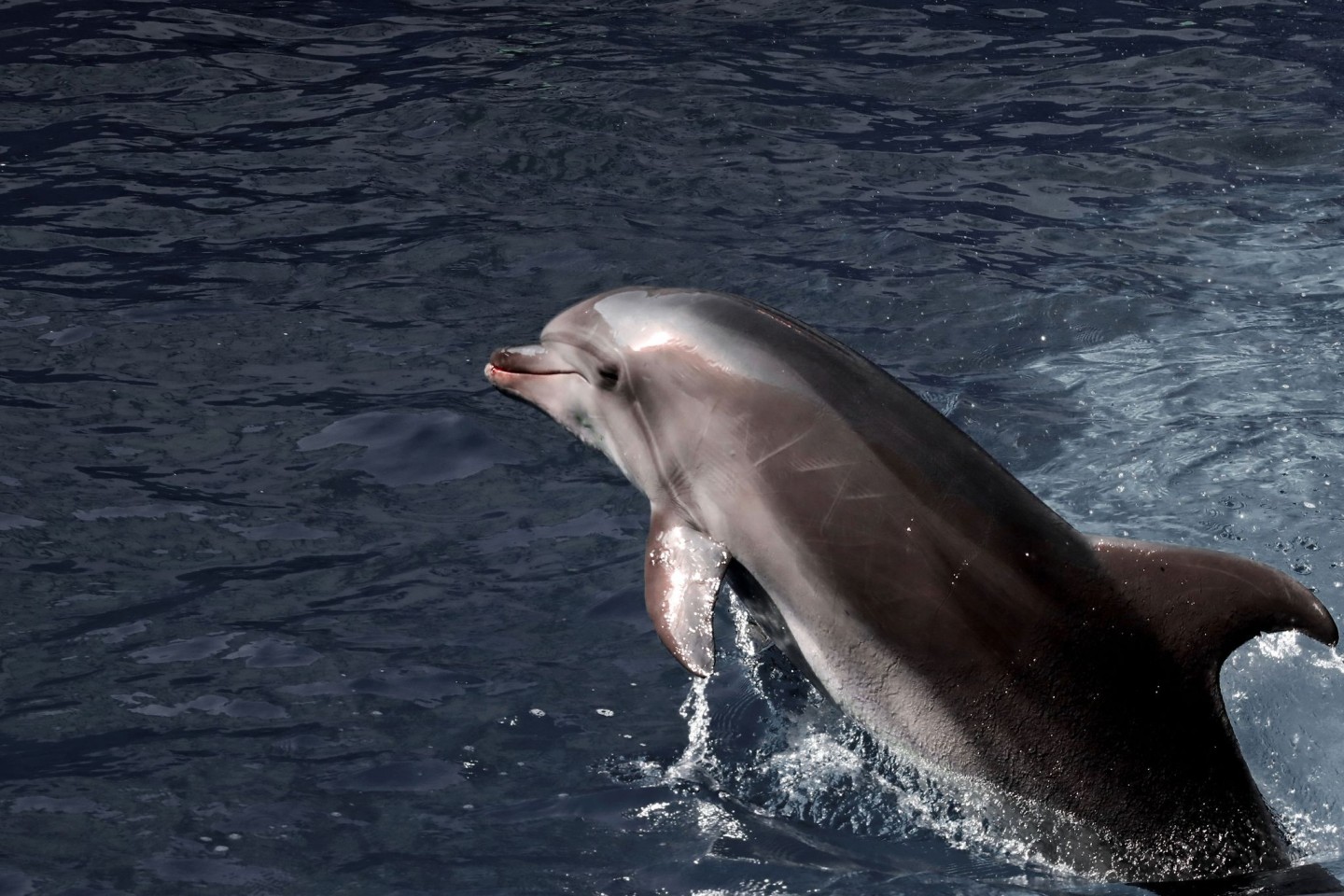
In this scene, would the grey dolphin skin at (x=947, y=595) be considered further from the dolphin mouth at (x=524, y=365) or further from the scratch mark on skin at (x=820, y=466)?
the dolphin mouth at (x=524, y=365)

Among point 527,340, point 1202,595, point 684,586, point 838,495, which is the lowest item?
point 527,340

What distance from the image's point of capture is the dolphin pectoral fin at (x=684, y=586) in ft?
17.0

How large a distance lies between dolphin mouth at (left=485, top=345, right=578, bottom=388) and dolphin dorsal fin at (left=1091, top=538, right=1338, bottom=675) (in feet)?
7.91

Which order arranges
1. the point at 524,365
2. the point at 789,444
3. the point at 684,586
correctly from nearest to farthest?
the point at 789,444, the point at 684,586, the point at 524,365

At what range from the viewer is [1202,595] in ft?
15.4

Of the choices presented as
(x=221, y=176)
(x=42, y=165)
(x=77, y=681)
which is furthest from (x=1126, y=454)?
(x=42, y=165)

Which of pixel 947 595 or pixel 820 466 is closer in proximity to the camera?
pixel 947 595

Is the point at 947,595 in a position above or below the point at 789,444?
below

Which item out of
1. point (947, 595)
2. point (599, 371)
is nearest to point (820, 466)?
point (947, 595)

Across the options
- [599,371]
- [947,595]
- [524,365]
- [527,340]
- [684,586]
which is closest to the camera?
[947,595]

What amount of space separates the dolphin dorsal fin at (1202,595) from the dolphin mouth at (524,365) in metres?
2.41

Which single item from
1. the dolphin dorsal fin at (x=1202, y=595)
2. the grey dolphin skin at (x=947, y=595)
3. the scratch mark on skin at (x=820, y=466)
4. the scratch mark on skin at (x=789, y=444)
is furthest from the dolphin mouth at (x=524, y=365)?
the dolphin dorsal fin at (x=1202, y=595)

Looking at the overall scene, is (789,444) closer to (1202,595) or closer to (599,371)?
(599,371)

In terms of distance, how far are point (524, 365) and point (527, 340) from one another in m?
3.35
